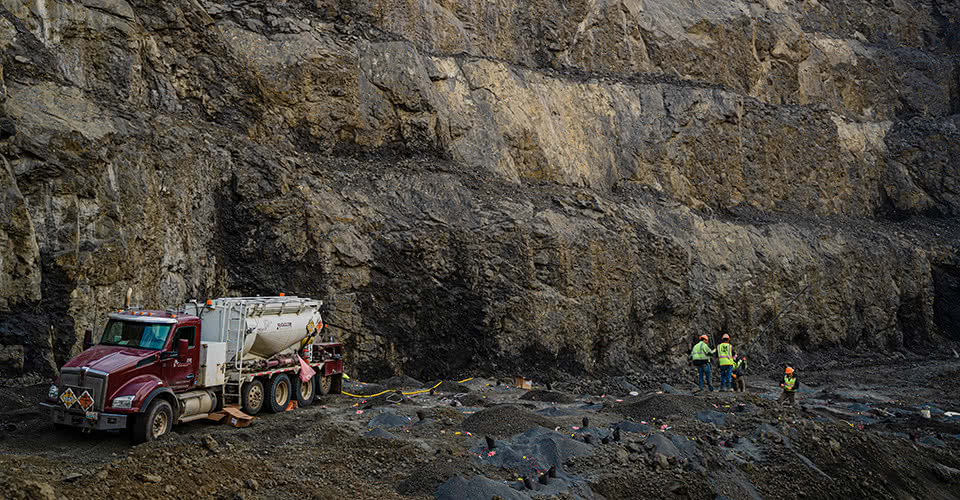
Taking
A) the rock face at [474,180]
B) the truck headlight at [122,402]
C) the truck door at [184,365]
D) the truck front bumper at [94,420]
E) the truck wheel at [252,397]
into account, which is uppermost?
the rock face at [474,180]

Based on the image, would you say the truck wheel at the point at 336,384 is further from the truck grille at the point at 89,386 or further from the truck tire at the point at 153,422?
the truck grille at the point at 89,386

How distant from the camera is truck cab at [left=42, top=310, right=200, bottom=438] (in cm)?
1005

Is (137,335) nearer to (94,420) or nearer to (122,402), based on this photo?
(122,402)

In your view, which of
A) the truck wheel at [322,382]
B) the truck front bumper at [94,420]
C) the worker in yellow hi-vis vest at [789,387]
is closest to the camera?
the truck front bumper at [94,420]

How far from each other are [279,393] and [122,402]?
4.07 metres

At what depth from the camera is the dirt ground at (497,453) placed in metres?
8.63

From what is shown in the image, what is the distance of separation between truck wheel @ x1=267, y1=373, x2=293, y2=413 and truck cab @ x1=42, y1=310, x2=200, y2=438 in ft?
6.62

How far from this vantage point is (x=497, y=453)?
420 inches

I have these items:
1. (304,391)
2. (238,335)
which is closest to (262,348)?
(238,335)

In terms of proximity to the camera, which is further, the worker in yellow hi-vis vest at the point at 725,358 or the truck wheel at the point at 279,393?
the worker in yellow hi-vis vest at the point at 725,358

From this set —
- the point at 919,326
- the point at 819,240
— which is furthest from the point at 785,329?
the point at 919,326

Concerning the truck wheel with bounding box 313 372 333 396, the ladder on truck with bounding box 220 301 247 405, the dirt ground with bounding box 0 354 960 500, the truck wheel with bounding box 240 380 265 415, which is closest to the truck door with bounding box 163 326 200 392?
the dirt ground with bounding box 0 354 960 500

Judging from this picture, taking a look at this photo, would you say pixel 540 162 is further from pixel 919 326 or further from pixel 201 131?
pixel 919 326

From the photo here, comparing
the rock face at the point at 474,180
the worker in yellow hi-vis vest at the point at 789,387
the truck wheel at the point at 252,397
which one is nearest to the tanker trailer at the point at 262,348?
the truck wheel at the point at 252,397
